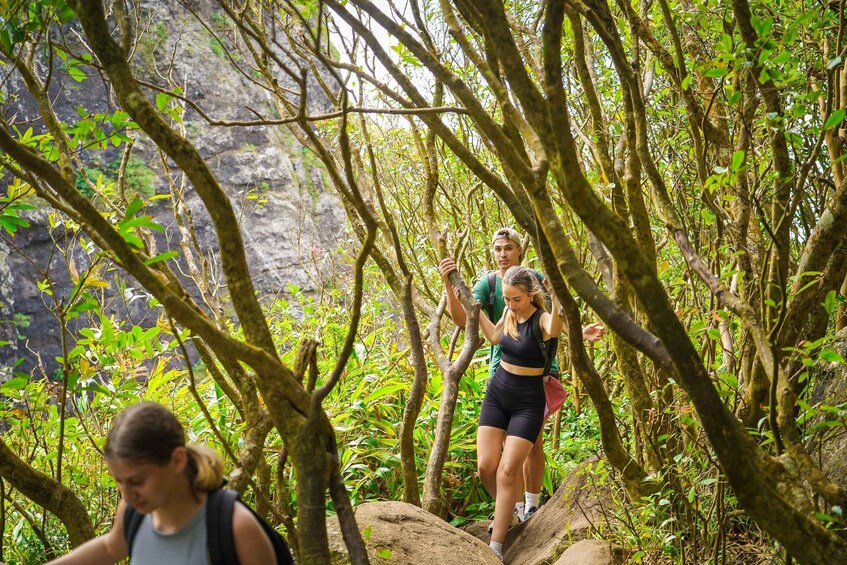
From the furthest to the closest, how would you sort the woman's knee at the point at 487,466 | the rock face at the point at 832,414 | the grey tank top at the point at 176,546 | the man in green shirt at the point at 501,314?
the man in green shirt at the point at 501,314 < the woman's knee at the point at 487,466 < the rock face at the point at 832,414 < the grey tank top at the point at 176,546

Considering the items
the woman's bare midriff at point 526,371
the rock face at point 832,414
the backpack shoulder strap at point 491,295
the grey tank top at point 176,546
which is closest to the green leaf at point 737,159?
the rock face at point 832,414

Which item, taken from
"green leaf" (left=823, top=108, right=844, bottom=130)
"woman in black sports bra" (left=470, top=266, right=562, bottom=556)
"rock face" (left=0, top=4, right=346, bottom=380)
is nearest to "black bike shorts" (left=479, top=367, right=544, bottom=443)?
"woman in black sports bra" (left=470, top=266, right=562, bottom=556)

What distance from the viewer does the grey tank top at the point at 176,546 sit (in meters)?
1.85

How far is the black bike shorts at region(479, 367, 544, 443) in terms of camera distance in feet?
14.5

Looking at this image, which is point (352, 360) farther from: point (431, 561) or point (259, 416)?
point (259, 416)

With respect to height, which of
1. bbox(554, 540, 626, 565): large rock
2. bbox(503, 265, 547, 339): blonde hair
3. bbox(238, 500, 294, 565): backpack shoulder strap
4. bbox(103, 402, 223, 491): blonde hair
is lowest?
bbox(554, 540, 626, 565): large rock

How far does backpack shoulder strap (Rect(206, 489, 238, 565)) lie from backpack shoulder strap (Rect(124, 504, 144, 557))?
0.90 feet

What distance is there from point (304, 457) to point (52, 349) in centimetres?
2097

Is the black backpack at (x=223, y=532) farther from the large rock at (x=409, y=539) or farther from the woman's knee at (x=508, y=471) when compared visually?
the woman's knee at (x=508, y=471)

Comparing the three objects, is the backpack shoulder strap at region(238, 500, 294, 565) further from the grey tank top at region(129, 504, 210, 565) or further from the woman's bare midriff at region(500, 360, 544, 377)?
the woman's bare midriff at region(500, 360, 544, 377)

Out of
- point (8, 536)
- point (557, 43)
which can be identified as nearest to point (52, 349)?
point (8, 536)

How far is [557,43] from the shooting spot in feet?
5.90

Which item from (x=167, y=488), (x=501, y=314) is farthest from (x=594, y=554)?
(x=167, y=488)

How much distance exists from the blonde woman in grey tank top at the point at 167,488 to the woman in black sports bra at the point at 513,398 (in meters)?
2.67
